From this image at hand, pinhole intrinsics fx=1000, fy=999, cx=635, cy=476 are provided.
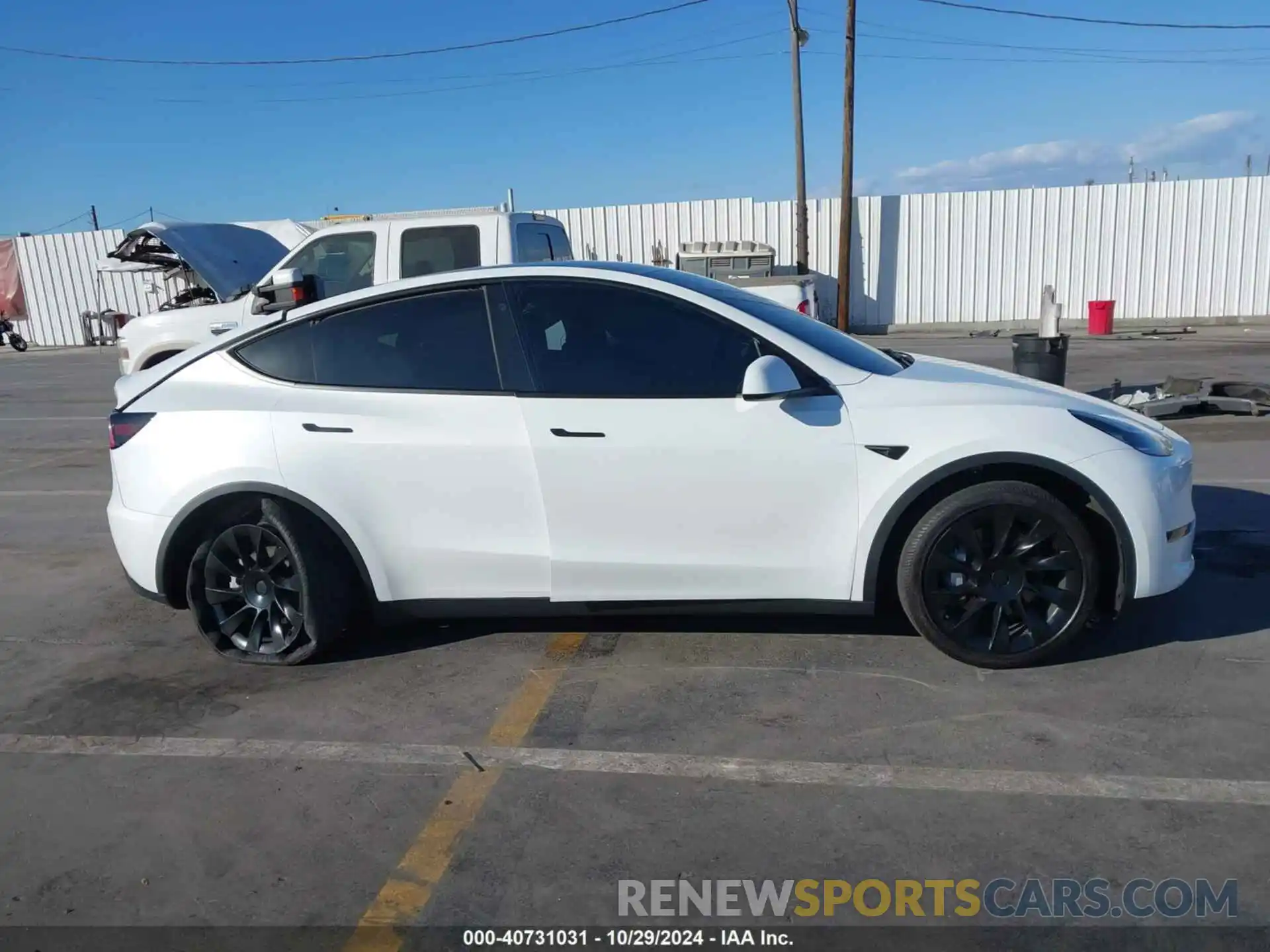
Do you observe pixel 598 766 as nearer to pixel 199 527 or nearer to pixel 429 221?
pixel 199 527

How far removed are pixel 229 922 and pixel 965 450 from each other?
2984 millimetres

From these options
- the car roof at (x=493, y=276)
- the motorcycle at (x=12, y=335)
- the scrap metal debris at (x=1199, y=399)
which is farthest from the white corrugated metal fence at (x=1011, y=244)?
the car roof at (x=493, y=276)

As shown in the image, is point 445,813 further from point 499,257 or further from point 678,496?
point 499,257

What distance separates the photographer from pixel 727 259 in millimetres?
20328

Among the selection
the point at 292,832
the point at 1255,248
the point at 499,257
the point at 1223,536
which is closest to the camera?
the point at 292,832

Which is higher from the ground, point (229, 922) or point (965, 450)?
point (965, 450)

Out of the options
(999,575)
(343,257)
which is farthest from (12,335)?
(999,575)

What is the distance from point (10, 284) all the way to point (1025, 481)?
31.8 m

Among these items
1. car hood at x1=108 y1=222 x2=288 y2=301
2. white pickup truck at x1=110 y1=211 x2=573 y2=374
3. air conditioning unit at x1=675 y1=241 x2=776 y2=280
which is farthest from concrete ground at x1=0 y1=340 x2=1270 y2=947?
air conditioning unit at x1=675 y1=241 x2=776 y2=280

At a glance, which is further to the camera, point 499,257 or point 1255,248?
point 1255,248

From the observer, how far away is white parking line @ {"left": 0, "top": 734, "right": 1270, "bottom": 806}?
10.4 feet

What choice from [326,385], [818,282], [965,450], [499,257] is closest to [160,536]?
[326,385]

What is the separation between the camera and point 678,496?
4012 millimetres

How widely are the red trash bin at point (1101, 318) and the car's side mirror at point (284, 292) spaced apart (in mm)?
17535
